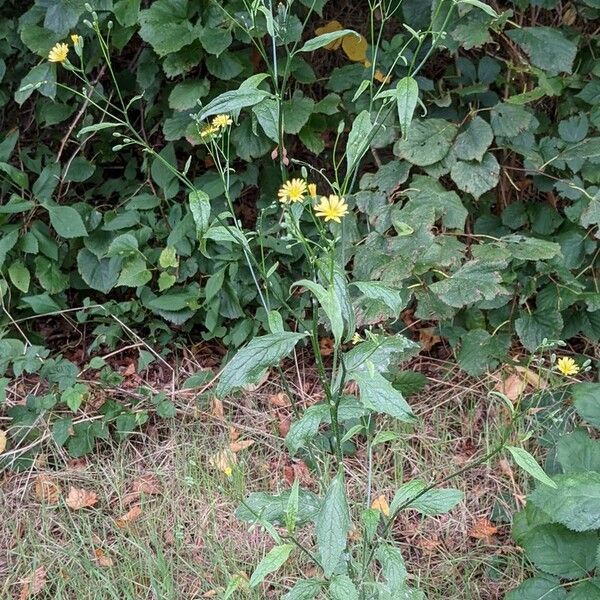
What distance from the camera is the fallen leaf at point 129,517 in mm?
1866

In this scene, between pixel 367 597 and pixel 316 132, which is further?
pixel 316 132

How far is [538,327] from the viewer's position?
6.81 feet

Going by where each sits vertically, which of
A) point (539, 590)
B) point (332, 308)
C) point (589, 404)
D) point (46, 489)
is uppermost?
point (332, 308)

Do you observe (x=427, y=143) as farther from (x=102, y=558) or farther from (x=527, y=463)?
(x=102, y=558)

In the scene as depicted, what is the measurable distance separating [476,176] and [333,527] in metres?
1.16

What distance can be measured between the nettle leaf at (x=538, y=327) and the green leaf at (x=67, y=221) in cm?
127

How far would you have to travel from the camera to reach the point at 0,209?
231cm

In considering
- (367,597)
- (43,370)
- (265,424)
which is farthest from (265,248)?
(367,597)

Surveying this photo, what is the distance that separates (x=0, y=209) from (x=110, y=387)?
2.04 feet

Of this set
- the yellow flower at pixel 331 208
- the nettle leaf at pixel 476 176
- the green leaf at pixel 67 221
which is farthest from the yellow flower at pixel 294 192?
the green leaf at pixel 67 221

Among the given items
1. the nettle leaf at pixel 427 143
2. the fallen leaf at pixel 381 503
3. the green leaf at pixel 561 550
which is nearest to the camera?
the green leaf at pixel 561 550

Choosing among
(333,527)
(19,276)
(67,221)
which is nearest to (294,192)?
(333,527)

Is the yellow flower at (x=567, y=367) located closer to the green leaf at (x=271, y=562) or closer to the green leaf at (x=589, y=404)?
the green leaf at (x=589, y=404)

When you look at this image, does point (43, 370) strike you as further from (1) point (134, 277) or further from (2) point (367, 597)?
(2) point (367, 597)
